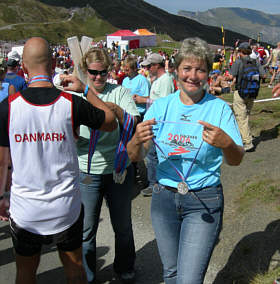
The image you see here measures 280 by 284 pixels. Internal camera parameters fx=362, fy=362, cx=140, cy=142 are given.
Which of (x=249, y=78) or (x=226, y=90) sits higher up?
(x=249, y=78)

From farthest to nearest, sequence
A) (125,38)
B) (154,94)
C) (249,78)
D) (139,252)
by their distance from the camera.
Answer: (125,38) < (249,78) < (154,94) < (139,252)

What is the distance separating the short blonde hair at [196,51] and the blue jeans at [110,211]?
1241 millimetres

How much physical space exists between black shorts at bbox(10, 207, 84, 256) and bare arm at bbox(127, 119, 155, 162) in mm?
607

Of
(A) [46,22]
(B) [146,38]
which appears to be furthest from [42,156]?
(A) [46,22]

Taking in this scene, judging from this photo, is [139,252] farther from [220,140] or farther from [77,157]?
[220,140]

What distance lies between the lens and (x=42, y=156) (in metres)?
2.20

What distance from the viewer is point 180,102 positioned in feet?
8.33

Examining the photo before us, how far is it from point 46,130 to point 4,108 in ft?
0.91

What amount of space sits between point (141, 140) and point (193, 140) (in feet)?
1.16

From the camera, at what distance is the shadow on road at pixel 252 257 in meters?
3.52

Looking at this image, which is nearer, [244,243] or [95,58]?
[95,58]

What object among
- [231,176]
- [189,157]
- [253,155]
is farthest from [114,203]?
[253,155]

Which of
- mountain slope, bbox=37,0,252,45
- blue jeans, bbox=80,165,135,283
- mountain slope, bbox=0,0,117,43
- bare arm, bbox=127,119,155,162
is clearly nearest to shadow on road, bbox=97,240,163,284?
blue jeans, bbox=80,165,135,283

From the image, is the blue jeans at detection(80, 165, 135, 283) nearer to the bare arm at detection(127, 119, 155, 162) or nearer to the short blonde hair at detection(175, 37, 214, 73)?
the bare arm at detection(127, 119, 155, 162)
